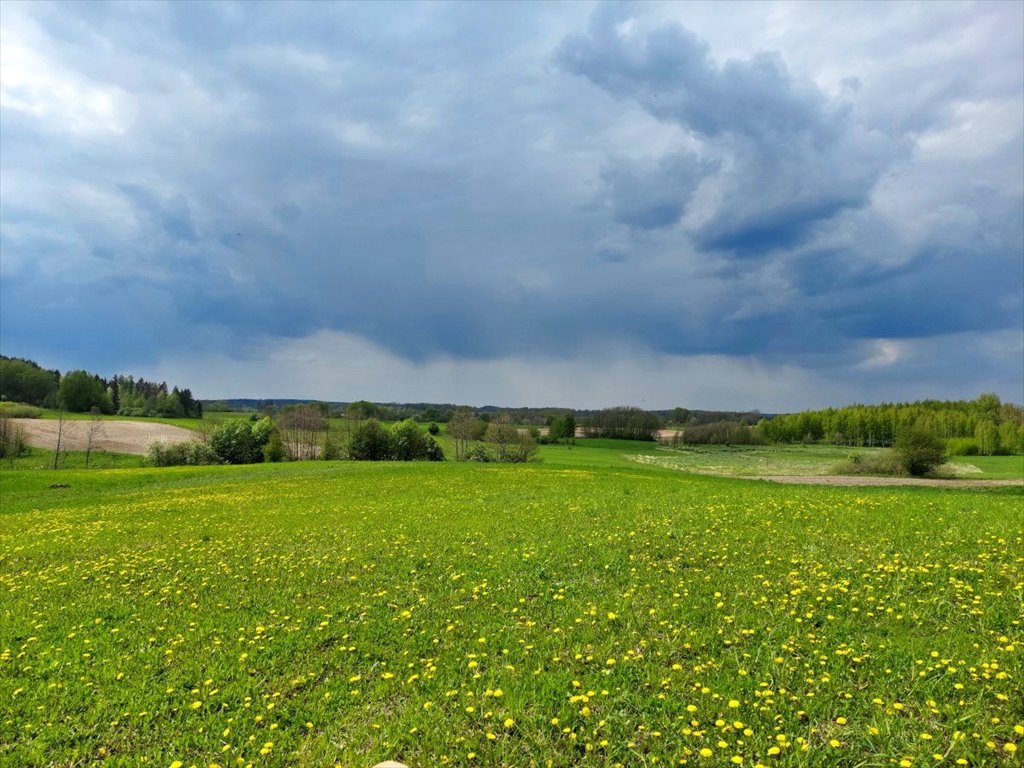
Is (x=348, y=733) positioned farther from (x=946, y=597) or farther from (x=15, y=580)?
(x=15, y=580)

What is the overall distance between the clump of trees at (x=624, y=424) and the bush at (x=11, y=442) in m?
112

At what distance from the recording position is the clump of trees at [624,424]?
143 m

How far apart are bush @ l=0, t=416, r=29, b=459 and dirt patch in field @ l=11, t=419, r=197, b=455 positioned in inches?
140

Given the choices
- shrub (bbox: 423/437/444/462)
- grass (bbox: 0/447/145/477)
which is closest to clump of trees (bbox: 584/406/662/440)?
shrub (bbox: 423/437/444/462)

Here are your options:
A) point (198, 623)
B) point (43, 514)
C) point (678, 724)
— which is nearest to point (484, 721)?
point (678, 724)

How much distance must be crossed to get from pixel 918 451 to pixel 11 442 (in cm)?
11027

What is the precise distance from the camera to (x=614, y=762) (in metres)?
5.23

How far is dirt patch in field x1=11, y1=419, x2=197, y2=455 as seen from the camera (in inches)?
3083

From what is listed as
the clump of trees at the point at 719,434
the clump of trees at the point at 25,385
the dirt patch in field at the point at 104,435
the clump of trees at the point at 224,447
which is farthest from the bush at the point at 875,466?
the clump of trees at the point at 25,385

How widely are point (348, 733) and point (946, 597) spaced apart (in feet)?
30.8

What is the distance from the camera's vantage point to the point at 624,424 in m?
144

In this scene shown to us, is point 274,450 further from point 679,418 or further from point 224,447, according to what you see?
point 679,418

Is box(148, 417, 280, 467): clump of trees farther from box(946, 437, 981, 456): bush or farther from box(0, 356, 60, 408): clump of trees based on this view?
box(946, 437, 981, 456): bush

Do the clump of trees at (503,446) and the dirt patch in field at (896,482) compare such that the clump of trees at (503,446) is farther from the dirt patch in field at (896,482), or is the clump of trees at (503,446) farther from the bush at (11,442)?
the bush at (11,442)
